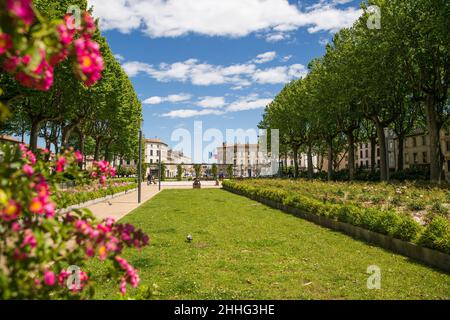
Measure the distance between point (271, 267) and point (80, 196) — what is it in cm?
452

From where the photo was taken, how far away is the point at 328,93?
3656 centimetres

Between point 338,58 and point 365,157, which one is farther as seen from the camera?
point 365,157

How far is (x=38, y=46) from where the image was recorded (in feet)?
6.88

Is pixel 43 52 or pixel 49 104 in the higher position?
pixel 49 104

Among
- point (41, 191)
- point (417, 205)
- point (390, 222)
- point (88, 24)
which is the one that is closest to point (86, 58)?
point (88, 24)

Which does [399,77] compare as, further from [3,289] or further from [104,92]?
[3,289]

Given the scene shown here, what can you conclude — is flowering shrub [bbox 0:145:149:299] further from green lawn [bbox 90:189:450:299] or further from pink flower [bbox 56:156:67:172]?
green lawn [bbox 90:189:450:299]

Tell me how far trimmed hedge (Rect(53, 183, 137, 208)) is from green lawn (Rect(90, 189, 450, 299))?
4.16 feet

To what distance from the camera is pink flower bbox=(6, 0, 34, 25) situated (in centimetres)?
186

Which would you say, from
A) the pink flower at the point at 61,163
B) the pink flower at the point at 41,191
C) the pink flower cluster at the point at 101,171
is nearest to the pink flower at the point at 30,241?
the pink flower at the point at 41,191
